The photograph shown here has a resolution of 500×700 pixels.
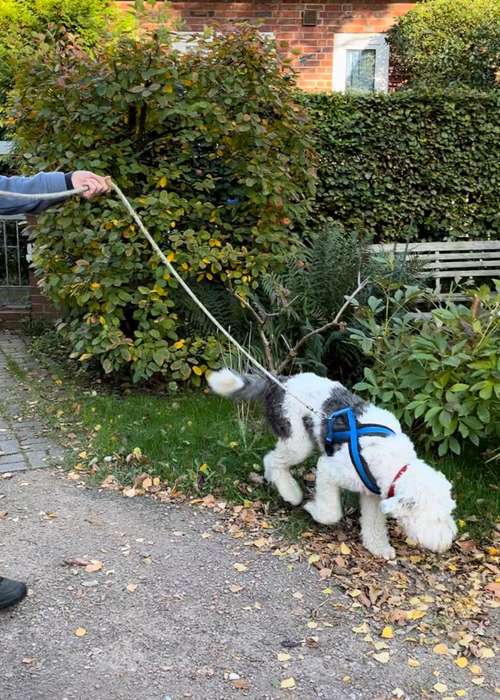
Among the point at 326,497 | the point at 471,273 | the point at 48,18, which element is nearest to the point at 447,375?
the point at 326,497

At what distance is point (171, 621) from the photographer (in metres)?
3.09

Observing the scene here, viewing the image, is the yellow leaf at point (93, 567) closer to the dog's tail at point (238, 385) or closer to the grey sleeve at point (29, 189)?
the dog's tail at point (238, 385)

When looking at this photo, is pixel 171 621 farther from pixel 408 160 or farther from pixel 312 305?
pixel 408 160

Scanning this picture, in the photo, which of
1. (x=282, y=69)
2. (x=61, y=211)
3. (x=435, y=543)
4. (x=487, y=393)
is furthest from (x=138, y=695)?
(x=282, y=69)

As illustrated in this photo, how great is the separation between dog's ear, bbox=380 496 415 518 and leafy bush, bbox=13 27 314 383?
274 cm

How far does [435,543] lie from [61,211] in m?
3.85

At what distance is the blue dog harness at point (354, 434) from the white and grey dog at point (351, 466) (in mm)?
26

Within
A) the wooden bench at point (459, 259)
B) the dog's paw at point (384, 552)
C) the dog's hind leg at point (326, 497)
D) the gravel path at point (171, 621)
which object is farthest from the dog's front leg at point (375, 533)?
the wooden bench at point (459, 259)

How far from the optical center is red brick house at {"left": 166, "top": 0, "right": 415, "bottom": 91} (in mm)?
11312

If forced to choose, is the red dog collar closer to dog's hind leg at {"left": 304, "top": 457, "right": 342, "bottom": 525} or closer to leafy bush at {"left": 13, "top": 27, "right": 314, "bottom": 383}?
dog's hind leg at {"left": 304, "top": 457, "right": 342, "bottom": 525}

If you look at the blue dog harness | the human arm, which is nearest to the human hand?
the human arm

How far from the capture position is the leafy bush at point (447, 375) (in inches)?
156

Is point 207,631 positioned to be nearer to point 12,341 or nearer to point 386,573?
point 386,573

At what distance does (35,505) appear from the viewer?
4.12 meters
